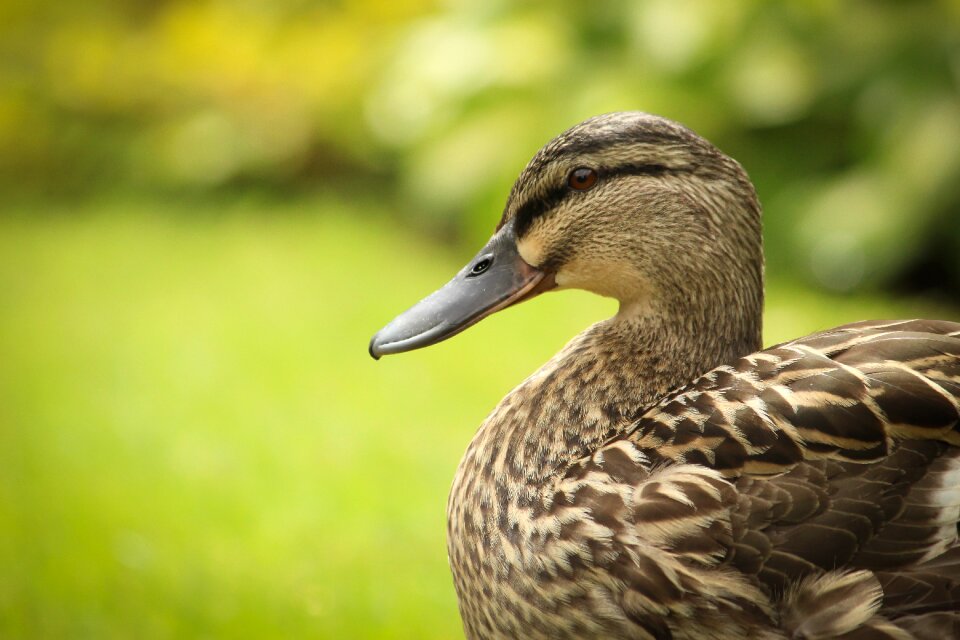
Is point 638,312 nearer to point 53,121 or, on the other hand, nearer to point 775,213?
point 775,213

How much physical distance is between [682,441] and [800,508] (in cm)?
19

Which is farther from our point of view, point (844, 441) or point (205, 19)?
point (205, 19)

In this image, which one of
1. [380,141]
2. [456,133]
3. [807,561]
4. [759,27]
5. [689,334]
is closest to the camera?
[807,561]

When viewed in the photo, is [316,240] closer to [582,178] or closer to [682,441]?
[582,178]

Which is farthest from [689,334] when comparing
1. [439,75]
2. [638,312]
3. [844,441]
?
[439,75]

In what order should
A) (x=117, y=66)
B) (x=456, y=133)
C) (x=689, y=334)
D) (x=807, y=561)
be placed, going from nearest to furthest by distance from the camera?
1. (x=807, y=561)
2. (x=689, y=334)
3. (x=456, y=133)
4. (x=117, y=66)

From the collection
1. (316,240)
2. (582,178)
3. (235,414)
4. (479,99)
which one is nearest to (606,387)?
(582,178)

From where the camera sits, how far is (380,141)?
545cm

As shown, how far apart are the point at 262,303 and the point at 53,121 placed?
1981 mm

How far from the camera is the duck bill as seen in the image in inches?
72.6

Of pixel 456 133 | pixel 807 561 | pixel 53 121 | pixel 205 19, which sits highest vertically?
pixel 205 19

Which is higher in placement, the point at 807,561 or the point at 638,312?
the point at 638,312

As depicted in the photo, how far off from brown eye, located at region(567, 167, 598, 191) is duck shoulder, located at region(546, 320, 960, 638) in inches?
15.9

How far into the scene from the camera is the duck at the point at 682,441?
5.12ft
